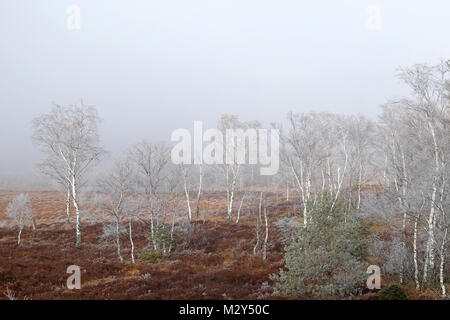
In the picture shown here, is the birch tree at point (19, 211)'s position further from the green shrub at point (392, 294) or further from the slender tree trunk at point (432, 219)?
the slender tree trunk at point (432, 219)

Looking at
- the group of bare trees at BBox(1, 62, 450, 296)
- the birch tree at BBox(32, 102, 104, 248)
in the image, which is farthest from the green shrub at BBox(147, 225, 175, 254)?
the birch tree at BBox(32, 102, 104, 248)

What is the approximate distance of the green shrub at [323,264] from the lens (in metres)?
9.83

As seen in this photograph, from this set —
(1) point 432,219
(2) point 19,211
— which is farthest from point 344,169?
(2) point 19,211

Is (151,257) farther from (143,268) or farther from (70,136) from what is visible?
(70,136)

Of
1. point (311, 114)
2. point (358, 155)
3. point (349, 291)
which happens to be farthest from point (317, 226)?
point (358, 155)

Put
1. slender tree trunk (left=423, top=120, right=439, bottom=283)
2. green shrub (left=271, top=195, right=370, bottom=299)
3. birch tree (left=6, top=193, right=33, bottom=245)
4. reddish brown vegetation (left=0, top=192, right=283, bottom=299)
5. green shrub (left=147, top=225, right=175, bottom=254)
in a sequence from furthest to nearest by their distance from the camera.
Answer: birch tree (left=6, top=193, right=33, bottom=245) < green shrub (left=147, top=225, right=175, bottom=254) < reddish brown vegetation (left=0, top=192, right=283, bottom=299) < slender tree trunk (left=423, top=120, right=439, bottom=283) < green shrub (left=271, top=195, right=370, bottom=299)

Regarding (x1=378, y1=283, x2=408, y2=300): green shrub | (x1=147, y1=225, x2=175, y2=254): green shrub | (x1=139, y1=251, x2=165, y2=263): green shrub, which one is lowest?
(x1=139, y1=251, x2=165, y2=263): green shrub

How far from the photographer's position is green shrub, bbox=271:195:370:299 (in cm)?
983

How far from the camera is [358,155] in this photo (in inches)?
1059

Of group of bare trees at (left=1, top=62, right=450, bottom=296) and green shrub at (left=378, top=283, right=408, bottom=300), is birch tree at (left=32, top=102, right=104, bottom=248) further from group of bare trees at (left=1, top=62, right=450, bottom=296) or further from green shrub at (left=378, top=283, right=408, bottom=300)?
green shrub at (left=378, top=283, right=408, bottom=300)

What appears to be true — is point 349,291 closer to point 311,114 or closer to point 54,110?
point 311,114

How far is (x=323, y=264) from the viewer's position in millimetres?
10062
